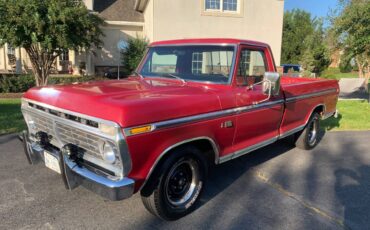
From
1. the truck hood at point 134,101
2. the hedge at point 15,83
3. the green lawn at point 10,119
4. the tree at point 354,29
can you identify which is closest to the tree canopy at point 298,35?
the tree at point 354,29

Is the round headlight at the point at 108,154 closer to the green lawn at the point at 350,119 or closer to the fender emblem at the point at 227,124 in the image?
the fender emblem at the point at 227,124

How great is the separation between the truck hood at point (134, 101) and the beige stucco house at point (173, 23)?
13.3 metres

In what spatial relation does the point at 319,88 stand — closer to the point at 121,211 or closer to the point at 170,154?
the point at 170,154

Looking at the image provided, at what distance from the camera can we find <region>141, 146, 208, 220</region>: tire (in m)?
3.22

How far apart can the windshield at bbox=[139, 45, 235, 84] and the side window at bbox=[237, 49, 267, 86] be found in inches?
7.6

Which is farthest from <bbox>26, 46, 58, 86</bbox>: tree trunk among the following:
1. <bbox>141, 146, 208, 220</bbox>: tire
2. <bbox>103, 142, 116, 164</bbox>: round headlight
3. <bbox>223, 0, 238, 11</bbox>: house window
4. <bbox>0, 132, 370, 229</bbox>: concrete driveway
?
<bbox>103, 142, 116, 164</bbox>: round headlight

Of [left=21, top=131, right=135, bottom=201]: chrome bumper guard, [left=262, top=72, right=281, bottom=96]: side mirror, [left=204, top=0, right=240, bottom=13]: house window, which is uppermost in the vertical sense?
[left=204, top=0, right=240, bottom=13]: house window

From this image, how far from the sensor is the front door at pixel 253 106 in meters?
4.06

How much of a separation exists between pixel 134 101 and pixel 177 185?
1.15 metres

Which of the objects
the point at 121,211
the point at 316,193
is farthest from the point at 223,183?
the point at 121,211

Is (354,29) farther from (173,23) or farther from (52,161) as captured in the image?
(52,161)

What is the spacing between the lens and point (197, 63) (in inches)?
175

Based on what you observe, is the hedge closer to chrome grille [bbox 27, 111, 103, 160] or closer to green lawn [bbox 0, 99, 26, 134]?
green lawn [bbox 0, 99, 26, 134]

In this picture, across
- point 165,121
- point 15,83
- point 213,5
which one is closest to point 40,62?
A: point 15,83
